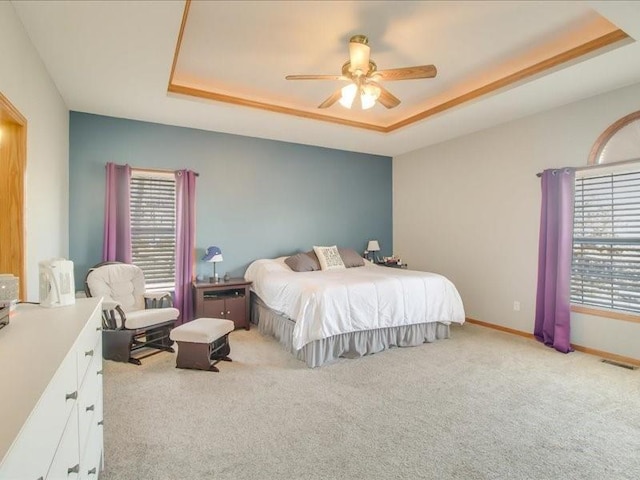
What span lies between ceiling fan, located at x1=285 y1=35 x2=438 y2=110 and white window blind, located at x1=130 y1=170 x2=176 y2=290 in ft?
8.27

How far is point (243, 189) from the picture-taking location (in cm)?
498

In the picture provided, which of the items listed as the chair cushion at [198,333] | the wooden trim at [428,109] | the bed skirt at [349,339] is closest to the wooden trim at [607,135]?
the wooden trim at [428,109]

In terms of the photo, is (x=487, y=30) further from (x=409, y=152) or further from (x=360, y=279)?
(x=409, y=152)

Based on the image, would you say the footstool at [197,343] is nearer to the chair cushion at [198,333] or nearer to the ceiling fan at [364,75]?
the chair cushion at [198,333]

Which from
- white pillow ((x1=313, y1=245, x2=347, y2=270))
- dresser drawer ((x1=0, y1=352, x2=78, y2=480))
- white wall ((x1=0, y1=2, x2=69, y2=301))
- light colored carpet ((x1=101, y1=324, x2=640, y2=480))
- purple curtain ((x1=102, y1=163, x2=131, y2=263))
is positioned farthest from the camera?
white pillow ((x1=313, y1=245, x2=347, y2=270))

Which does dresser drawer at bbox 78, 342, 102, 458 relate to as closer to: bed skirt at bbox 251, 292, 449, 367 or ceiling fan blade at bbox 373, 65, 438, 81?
bed skirt at bbox 251, 292, 449, 367

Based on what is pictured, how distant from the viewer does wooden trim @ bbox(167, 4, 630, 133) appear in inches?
108

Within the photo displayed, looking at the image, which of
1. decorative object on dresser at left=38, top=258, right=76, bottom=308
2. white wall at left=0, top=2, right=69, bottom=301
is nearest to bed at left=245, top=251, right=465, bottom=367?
decorative object on dresser at left=38, top=258, right=76, bottom=308

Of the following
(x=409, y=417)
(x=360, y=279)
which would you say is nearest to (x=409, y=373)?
(x=409, y=417)

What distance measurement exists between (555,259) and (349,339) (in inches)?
95.9

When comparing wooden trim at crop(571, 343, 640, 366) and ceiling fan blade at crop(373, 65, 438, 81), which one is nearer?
Result: ceiling fan blade at crop(373, 65, 438, 81)

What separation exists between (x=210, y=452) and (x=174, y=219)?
10.4 ft

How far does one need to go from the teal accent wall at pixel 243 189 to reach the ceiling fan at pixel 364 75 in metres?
2.18

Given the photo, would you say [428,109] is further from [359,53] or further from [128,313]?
[128,313]
